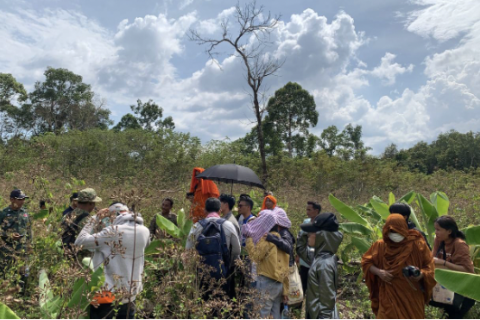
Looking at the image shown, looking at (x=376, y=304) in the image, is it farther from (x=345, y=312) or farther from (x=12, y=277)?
(x=12, y=277)

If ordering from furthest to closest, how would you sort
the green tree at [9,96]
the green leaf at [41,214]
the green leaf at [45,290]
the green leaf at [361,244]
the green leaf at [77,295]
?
the green tree at [9,96]
the green leaf at [41,214]
the green leaf at [361,244]
the green leaf at [77,295]
the green leaf at [45,290]

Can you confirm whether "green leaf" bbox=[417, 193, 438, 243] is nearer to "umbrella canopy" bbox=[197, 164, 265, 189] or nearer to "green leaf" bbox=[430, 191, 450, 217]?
"green leaf" bbox=[430, 191, 450, 217]


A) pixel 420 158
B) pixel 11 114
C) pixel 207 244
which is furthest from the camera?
pixel 420 158

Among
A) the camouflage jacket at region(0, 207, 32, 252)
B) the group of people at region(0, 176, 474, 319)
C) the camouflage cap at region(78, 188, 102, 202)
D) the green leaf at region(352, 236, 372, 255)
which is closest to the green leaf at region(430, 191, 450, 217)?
the green leaf at region(352, 236, 372, 255)

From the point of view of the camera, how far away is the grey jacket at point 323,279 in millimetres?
2785

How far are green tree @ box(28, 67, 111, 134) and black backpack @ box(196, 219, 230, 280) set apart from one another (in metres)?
27.9

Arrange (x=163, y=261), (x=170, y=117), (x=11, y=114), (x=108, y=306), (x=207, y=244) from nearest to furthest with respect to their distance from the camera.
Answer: (x=108, y=306), (x=207, y=244), (x=163, y=261), (x=11, y=114), (x=170, y=117)

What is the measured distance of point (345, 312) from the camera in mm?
4219

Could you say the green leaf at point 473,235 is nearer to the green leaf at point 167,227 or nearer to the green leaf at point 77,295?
the green leaf at point 167,227

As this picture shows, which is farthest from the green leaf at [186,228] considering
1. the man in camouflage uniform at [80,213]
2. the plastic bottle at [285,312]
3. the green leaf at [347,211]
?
the green leaf at [347,211]

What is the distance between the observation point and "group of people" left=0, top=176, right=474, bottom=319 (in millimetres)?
2555

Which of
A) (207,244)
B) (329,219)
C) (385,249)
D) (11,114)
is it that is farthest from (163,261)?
(11,114)

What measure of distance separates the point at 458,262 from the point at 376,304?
1034 millimetres

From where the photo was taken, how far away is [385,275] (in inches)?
105
